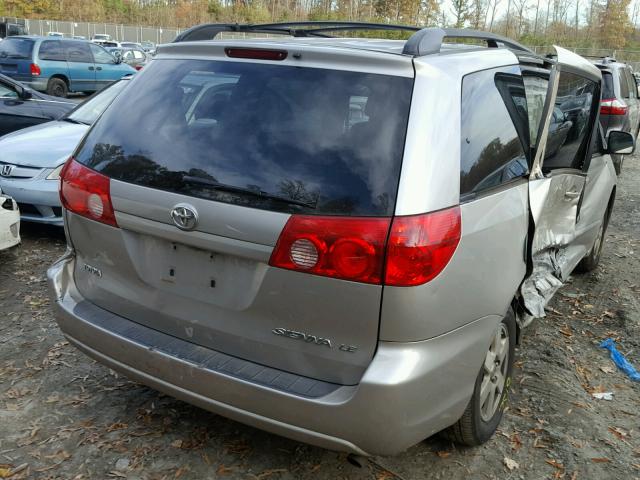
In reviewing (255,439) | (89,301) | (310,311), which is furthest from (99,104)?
(310,311)

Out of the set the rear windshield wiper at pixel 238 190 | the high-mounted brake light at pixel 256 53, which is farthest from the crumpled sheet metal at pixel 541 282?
the high-mounted brake light at pixel 256 53

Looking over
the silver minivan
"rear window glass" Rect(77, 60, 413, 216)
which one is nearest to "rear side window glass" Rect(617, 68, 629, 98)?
the silver minivan

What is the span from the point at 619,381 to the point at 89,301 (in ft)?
10.2

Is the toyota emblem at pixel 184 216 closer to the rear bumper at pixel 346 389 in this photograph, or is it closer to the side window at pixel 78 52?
the rear bumper at pixel 346 389

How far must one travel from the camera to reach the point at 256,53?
8.52 feet

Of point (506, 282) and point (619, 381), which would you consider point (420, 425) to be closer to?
point (506, 282)

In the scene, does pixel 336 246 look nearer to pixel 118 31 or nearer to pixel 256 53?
pixel 256 53

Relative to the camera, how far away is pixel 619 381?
12.8 feet

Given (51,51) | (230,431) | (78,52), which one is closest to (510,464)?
(230,431)

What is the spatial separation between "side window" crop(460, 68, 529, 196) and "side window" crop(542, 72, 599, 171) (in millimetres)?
783

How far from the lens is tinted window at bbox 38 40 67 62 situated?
1731 centimetres

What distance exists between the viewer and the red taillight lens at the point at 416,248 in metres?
2.20

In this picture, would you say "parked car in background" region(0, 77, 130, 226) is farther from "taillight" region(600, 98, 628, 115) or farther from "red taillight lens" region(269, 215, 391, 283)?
"taillight" region(600, 98, 628, 115)

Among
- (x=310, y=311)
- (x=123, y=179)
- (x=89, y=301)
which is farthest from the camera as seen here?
(x=89, y=301)
